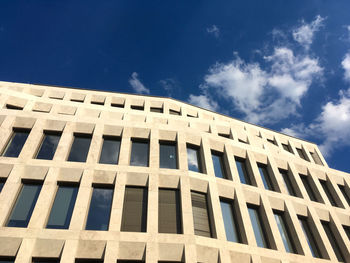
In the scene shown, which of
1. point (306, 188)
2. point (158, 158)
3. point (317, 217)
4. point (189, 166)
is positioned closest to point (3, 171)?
point (158, 158)

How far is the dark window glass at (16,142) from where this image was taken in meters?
15.9

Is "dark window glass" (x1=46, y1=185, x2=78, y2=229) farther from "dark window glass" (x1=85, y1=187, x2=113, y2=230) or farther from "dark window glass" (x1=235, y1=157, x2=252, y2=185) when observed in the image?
"dark window glass" (x1=235, y1=157, x2=252, y2=185)

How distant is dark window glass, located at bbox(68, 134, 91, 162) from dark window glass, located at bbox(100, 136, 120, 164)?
1188 millimetres

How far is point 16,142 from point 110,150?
658cm

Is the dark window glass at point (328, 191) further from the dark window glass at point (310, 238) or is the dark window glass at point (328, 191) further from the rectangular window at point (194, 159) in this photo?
the rectangular window at point (194, 159)

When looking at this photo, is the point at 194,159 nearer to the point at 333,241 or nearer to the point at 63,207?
the point at 63,207

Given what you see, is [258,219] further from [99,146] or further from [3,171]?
[3,171]

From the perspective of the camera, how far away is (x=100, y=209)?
13.8 metres

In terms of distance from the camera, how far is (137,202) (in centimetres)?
1436

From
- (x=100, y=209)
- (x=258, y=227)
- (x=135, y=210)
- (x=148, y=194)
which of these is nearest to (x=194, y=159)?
(x=148, y=194)

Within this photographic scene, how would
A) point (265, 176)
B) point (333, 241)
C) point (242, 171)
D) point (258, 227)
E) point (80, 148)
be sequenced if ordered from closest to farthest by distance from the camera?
point (258, 227) → point (80, 148) → point (333, 241) → point (242, 171) → point (265, 176)

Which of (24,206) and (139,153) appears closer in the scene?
(24,206)

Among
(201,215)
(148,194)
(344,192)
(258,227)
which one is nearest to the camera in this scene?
(148,194)

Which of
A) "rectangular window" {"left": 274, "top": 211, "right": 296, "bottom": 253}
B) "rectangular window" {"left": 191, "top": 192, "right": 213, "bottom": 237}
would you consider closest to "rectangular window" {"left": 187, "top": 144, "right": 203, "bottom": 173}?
"rectangular window" {"left": 191, "top": 192, "right": 213, "bottom": 237}
